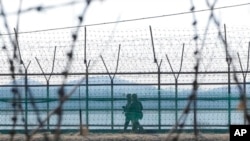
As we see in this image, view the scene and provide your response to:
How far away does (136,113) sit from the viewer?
12945 millimetres

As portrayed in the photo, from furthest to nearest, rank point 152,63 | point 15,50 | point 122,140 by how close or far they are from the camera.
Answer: point 152,63 → point 122,140 → point 15,50

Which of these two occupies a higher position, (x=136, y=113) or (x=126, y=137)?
(x=136, y=113)

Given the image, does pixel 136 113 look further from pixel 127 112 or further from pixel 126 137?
pixel 126 137

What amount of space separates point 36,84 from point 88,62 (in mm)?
1687

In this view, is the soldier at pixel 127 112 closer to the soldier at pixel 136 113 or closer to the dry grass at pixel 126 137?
the soldier at pixel 136 113

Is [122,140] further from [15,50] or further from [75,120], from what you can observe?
[15,50]

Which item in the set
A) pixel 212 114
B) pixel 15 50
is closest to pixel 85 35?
pixel 212 114

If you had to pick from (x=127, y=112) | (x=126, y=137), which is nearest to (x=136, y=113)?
(x=127, y=112)

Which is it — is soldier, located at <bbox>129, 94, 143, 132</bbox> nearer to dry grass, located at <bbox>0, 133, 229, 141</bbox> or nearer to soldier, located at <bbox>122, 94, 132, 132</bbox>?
soldier, located at <bbox>122, 94, 132, 132</bbox>

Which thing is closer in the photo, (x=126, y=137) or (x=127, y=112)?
(x=126, y=137)

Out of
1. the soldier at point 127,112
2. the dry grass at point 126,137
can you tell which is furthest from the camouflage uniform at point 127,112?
the dry grass at point 126,137

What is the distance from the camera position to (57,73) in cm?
1259

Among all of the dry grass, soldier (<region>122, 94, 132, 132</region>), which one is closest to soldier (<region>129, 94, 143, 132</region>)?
soldier (<region>122, 94, 132, 132</region>)

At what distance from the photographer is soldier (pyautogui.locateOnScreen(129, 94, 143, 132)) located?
12652mm
